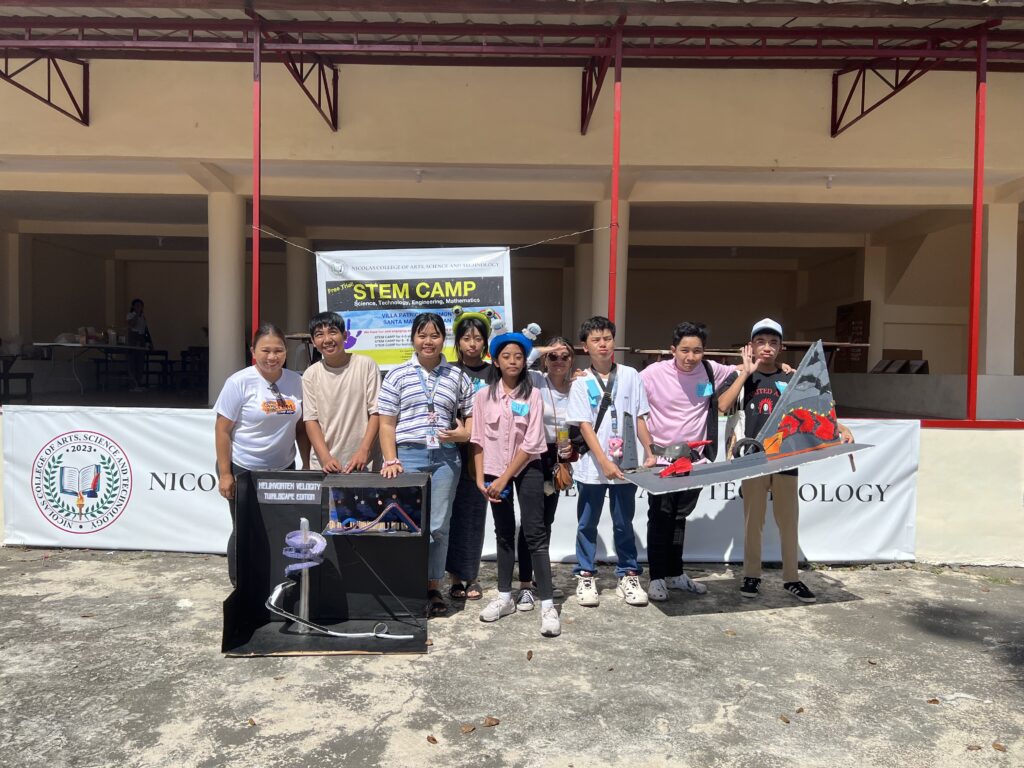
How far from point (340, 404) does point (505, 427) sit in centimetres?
90

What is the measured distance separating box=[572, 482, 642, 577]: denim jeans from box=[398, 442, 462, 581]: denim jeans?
0.78 meters

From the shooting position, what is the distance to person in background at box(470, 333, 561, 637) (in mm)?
3553

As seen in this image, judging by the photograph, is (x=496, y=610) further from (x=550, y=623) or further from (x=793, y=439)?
(x=793, y=439)

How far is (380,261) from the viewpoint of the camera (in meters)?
5.19

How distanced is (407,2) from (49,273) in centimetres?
1379

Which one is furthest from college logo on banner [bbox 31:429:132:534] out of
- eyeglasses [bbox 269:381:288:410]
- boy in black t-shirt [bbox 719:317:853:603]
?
boy in black t-shirt [bbox 719:317:853:603]

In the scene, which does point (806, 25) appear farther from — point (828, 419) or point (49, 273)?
point (49, 273)

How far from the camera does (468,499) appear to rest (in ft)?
12.6

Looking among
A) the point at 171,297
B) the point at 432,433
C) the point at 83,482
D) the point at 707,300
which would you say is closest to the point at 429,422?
the point at 432,433

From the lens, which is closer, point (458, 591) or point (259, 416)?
point (259, 416)

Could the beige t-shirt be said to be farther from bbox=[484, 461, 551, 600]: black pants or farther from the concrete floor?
the concrete floor

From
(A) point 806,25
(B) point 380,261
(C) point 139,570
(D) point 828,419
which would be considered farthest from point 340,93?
(D) point 828,419

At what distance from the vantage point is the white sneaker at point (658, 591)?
13.3 ft

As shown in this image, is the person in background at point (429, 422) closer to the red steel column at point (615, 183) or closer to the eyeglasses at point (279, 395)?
the eyeglasses at point (279, 395)
